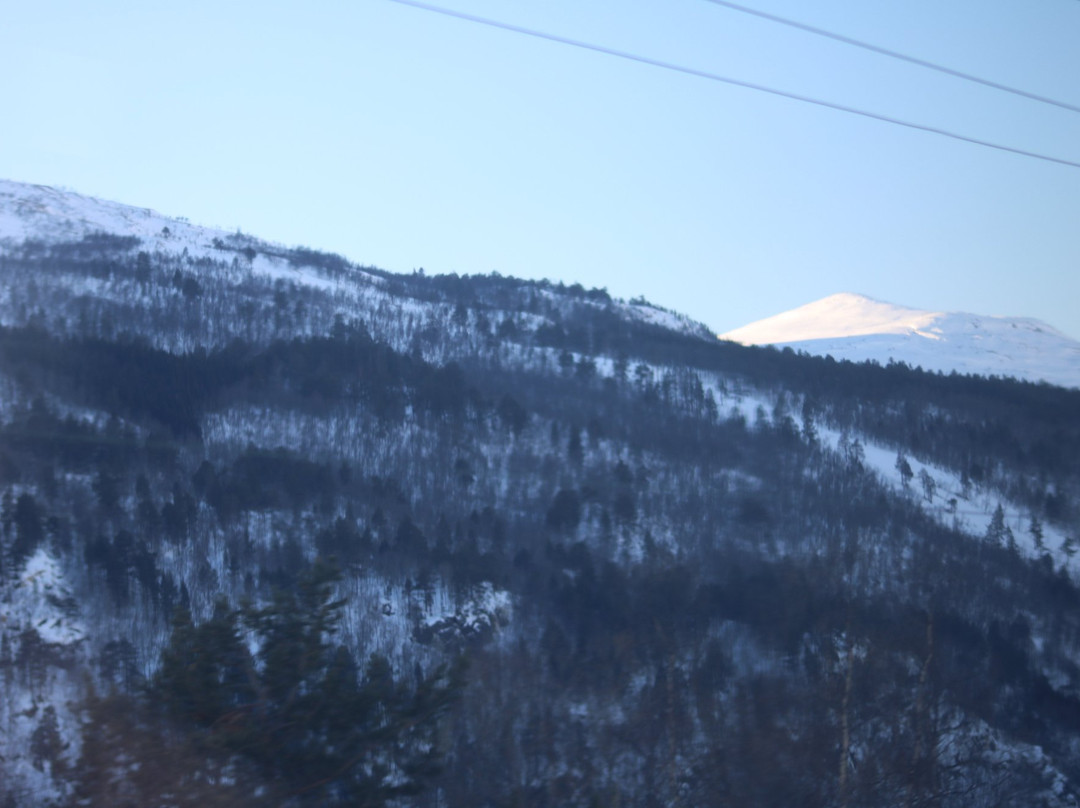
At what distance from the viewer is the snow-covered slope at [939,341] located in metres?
52.9

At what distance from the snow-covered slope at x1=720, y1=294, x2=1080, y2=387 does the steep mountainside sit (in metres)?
4.10

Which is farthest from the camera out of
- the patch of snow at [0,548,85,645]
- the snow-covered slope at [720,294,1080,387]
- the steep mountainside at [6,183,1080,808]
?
the snow-covered slope at [720,294,1080,387]

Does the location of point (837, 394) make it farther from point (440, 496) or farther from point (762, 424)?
point (440, 496)

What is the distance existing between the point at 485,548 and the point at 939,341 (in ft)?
170

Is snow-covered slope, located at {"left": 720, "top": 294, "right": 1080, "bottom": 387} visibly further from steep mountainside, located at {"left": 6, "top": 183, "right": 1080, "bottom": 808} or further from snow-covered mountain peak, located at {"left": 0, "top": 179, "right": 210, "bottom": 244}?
snow-covered mountain peak, located at {"left": 0, "top": 179, "right": 210, "bottom": 244}

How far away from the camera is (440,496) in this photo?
49406 millimetres

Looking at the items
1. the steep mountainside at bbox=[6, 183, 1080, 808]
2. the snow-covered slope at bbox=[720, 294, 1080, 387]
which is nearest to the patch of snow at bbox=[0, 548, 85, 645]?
the steep mountainside at bbox=[6, 183, 1080, 808]

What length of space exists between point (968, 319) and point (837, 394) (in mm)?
Answer: 26940

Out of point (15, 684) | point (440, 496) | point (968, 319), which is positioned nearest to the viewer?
point (15, 684)

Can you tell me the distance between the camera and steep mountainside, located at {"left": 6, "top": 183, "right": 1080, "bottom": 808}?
342 inches

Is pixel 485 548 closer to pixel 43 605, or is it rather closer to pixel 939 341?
pixel 43 605

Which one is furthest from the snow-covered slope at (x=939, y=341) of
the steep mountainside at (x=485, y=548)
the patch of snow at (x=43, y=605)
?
the patch of snow at (x=43, y=605)

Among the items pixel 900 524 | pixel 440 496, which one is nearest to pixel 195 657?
pixel 900 524

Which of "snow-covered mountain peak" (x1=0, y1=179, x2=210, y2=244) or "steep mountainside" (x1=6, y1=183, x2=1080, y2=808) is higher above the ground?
"snow-covered mountain peak" (x1=0, y1=179, x2=210, y2=244)
